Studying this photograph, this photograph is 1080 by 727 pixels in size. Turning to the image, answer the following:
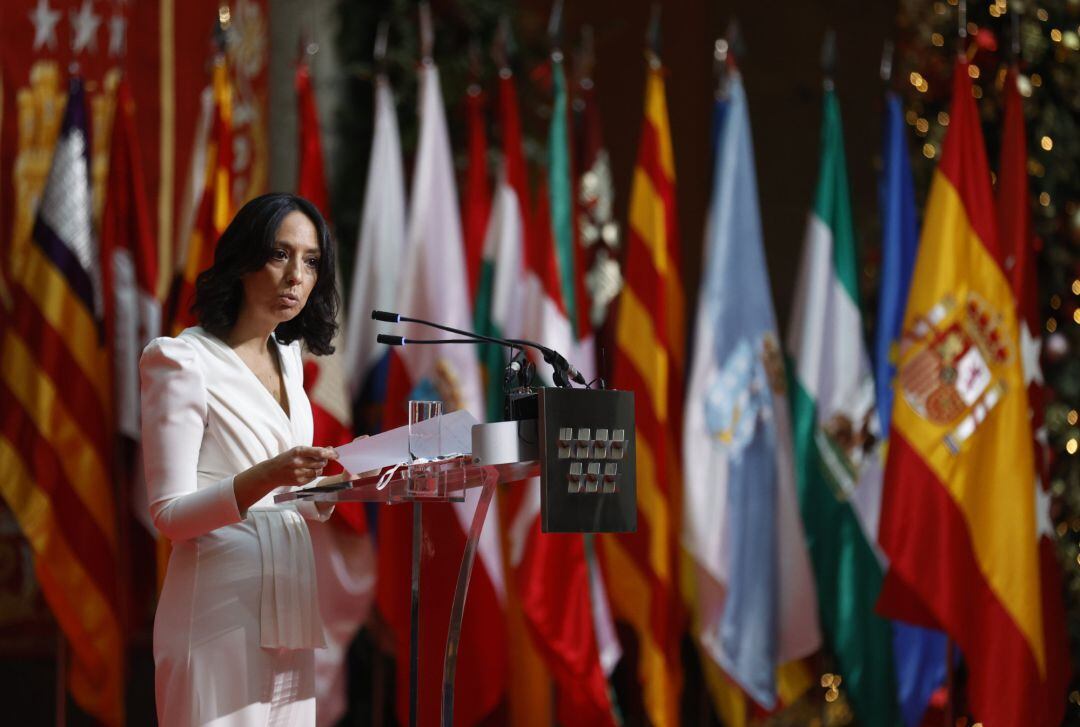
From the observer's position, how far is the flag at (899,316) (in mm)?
4312

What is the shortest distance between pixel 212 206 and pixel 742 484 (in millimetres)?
1949

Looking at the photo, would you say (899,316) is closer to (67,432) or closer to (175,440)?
(67,432)

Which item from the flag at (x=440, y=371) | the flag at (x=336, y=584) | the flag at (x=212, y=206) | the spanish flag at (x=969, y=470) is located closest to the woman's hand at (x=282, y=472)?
the flag at (x=440, y=371)

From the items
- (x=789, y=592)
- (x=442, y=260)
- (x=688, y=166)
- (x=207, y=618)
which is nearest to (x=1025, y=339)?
(x=789, y=592)

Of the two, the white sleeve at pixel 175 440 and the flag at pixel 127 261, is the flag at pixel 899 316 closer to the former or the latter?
the flag at pixel 127 261

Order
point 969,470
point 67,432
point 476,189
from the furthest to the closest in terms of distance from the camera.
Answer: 1. point 476,189
2. point 67,432
3. point 969,470

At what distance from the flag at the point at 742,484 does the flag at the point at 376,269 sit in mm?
1058

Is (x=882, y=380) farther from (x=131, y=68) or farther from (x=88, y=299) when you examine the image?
(x=131, y=68)

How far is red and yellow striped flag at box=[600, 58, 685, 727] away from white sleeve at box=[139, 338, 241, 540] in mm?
2267

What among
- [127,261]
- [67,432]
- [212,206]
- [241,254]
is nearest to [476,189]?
[212,206]

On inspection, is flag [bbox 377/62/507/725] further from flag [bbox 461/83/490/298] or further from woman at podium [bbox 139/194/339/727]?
woman at podium [bbox 139/194/339/727]

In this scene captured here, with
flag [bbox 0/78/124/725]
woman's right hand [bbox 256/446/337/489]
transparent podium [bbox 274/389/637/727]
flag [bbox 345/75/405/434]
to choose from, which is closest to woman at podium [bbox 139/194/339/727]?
woman's right hand [bbox 256/446/337/489]

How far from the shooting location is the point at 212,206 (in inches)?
174

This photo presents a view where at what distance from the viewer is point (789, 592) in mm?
4391
